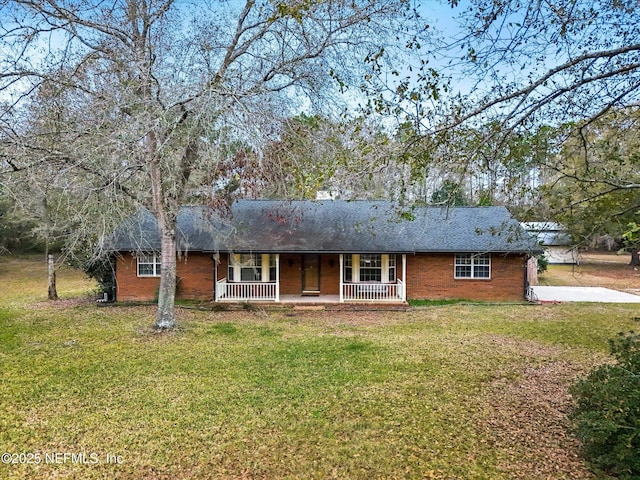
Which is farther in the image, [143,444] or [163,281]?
[163,281]

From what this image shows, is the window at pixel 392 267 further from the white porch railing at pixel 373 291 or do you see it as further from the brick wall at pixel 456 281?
the white porch railing at pixel 373 291

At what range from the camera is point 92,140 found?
8508 mm

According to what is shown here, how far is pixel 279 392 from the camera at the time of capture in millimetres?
6652

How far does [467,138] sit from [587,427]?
11.7ft

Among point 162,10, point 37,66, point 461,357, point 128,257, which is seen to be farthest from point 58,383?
point 128,257

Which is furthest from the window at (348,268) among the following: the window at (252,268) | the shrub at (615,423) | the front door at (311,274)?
the shrub at (615,423)

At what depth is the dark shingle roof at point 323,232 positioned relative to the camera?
1503 cm

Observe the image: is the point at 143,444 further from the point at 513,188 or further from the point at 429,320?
the point at 429,320

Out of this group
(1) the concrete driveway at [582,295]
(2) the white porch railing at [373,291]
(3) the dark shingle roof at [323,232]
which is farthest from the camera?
(1) the concrete driveway at [582,295]

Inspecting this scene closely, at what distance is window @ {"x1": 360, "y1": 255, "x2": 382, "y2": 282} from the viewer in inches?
645

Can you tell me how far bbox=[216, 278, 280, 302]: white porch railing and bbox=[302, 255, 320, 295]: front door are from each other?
159cm

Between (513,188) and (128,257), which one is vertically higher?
(513,188)

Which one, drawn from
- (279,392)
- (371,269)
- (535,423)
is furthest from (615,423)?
(371,269)

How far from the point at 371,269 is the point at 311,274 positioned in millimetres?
2466
